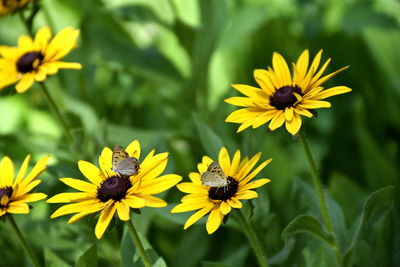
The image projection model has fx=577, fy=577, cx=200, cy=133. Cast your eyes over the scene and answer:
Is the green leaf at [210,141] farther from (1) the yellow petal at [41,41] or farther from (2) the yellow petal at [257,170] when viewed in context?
(1) the yellow petal at [41,41]

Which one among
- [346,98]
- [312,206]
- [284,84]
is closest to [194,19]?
[346,98]

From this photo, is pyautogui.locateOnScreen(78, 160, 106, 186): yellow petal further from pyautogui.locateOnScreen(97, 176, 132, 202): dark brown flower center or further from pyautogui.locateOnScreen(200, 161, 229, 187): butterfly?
pyautogui.locateOnScreen(200, 161, 229, 187): butterfly

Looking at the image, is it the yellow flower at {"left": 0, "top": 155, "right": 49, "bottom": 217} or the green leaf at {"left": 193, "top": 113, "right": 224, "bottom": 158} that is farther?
the green leaf at {"left": 193, "top": 113, "right": 224, "bottom": 158}

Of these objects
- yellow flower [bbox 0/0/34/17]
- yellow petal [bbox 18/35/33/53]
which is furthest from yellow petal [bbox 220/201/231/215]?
yellow flower [bbox 0/0/34/17]

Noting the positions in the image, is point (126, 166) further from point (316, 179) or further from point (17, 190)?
point (316, 179)

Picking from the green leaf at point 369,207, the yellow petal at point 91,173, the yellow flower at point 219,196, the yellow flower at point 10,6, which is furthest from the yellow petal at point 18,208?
the yellow flower at point 10,6

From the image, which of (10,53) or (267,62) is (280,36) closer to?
(267,62)
